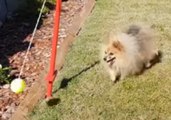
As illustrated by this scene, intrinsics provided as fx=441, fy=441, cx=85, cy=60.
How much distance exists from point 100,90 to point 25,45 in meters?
1.89

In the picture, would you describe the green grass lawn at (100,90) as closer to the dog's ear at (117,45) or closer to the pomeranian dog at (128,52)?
the pomeranian dog at (128,52)

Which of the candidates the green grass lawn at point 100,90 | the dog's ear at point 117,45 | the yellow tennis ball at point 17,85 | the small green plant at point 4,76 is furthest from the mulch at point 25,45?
the dog's ear at point 117,45

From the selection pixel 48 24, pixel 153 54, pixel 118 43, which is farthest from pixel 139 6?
pixel 118 43

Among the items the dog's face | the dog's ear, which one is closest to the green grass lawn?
the dog's face

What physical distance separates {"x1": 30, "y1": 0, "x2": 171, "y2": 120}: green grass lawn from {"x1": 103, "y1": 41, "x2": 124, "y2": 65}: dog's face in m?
0.43

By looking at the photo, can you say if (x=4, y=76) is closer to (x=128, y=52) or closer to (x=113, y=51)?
(x=113, y=51)

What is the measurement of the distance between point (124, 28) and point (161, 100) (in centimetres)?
109

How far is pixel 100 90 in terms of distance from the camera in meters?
5.65

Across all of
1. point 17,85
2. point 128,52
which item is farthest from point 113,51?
point 17,85

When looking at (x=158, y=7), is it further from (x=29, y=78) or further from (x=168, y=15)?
(x=29, y=78)

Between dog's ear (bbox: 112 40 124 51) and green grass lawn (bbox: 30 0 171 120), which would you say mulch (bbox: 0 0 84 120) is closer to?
green grass lawn (bbox: 30 0 171 120)

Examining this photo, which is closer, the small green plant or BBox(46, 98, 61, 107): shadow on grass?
BBox(46, 98, 61, 107): shadow on grass

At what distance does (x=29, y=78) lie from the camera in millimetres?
5996

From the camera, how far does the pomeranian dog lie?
5.49 metres
